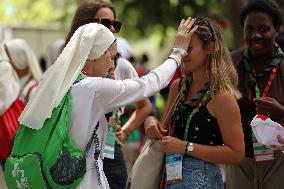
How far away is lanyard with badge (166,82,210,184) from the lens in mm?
3664

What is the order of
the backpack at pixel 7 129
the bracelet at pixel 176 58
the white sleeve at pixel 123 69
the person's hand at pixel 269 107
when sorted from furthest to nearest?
the backpack at pixel 7 129 < the white sleeve at pixel 123 69 < the person's hand at pixel 269 107 < the bracelet at pixel 176 58

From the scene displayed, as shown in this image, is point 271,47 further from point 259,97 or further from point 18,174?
point 18,174

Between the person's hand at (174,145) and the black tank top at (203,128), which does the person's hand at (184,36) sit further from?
the person's hand at (174,145)

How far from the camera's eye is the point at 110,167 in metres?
4.54

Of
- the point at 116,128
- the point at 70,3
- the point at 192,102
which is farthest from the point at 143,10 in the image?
the point at 192,102

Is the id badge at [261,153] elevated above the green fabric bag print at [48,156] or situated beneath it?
situated beneath

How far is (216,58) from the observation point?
3783mm

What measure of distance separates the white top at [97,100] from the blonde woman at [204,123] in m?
0.27

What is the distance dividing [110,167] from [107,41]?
135 centimetres

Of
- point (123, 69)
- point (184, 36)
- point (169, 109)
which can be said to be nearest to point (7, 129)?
point (123, 69)

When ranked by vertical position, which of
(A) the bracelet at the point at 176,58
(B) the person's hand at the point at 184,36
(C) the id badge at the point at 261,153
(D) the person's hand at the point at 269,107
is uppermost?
(B) the person's hand at the point at 184,36

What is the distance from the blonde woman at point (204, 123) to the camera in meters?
3.60

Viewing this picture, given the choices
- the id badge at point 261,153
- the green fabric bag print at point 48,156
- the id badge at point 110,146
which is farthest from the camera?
the id badge at point 110,146

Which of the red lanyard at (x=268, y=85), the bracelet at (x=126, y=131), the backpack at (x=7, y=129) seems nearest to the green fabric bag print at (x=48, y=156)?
the red lanyard at (x=268, y=85)
